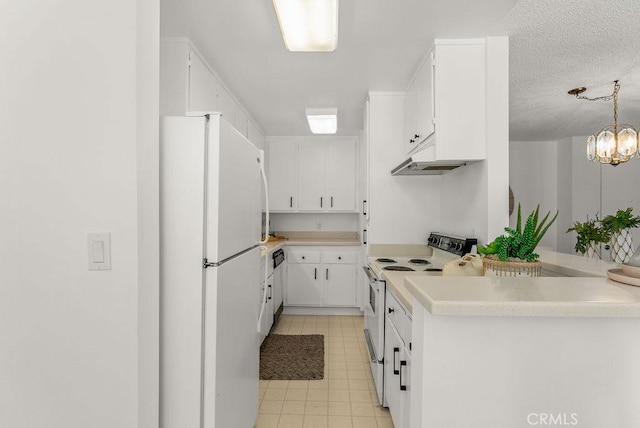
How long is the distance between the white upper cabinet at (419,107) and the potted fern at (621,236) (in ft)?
3.55

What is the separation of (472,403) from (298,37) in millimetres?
1753

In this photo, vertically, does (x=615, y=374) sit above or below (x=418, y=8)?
below

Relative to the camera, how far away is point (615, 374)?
2.79 feet

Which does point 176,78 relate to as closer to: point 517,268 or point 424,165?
point 424,165

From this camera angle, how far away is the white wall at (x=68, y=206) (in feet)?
3.64

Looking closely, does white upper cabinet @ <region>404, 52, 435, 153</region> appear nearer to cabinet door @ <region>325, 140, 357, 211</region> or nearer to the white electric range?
the white electric range

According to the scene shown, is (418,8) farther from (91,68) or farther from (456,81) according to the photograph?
(91,68)

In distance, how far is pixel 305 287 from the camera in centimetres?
436

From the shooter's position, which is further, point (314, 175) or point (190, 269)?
point (314, 175)

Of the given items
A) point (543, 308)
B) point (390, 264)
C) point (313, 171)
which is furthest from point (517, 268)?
point (313, 171)

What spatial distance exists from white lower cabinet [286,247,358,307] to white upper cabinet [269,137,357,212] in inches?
26.8

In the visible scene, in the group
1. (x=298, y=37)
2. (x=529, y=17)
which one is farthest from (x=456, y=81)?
(x=298, y=37)

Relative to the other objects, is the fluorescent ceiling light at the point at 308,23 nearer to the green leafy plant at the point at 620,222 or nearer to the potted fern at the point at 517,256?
the potted fern at the point at 517,256
